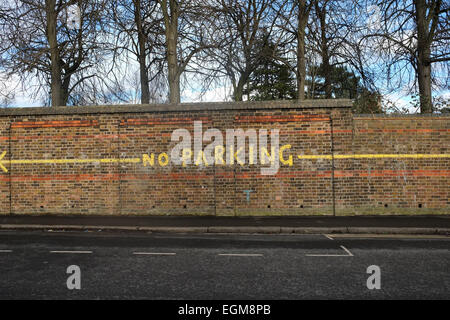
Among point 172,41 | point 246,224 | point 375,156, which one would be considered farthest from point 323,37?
point 246,224

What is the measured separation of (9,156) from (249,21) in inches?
479

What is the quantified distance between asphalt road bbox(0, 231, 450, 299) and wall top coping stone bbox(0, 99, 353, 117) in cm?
433

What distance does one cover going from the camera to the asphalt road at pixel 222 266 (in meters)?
4.45

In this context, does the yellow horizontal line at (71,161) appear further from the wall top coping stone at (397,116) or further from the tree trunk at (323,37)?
the tree trunk at (323,37)

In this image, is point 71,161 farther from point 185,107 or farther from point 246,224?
point 246,224

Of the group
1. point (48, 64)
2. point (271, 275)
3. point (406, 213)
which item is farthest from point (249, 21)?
point (271, 275)

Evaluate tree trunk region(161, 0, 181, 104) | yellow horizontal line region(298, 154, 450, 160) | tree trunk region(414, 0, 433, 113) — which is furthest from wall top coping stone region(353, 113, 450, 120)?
tree trunk region(161, 0, 181, 104)

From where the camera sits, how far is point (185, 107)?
1105 cm

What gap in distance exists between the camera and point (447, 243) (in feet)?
24.3

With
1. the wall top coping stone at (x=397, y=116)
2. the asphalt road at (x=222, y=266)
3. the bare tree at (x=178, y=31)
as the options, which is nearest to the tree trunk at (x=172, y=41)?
the bare tree at (x=178, y=31)

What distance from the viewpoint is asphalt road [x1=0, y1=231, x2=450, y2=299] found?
445 cm

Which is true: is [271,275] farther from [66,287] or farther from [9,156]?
[9,156]

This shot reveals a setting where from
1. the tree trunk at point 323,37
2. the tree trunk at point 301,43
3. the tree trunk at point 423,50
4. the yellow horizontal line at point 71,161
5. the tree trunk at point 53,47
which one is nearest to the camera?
the yellow horizontal line at point 71,161

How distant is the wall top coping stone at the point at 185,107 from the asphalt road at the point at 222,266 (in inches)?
170
